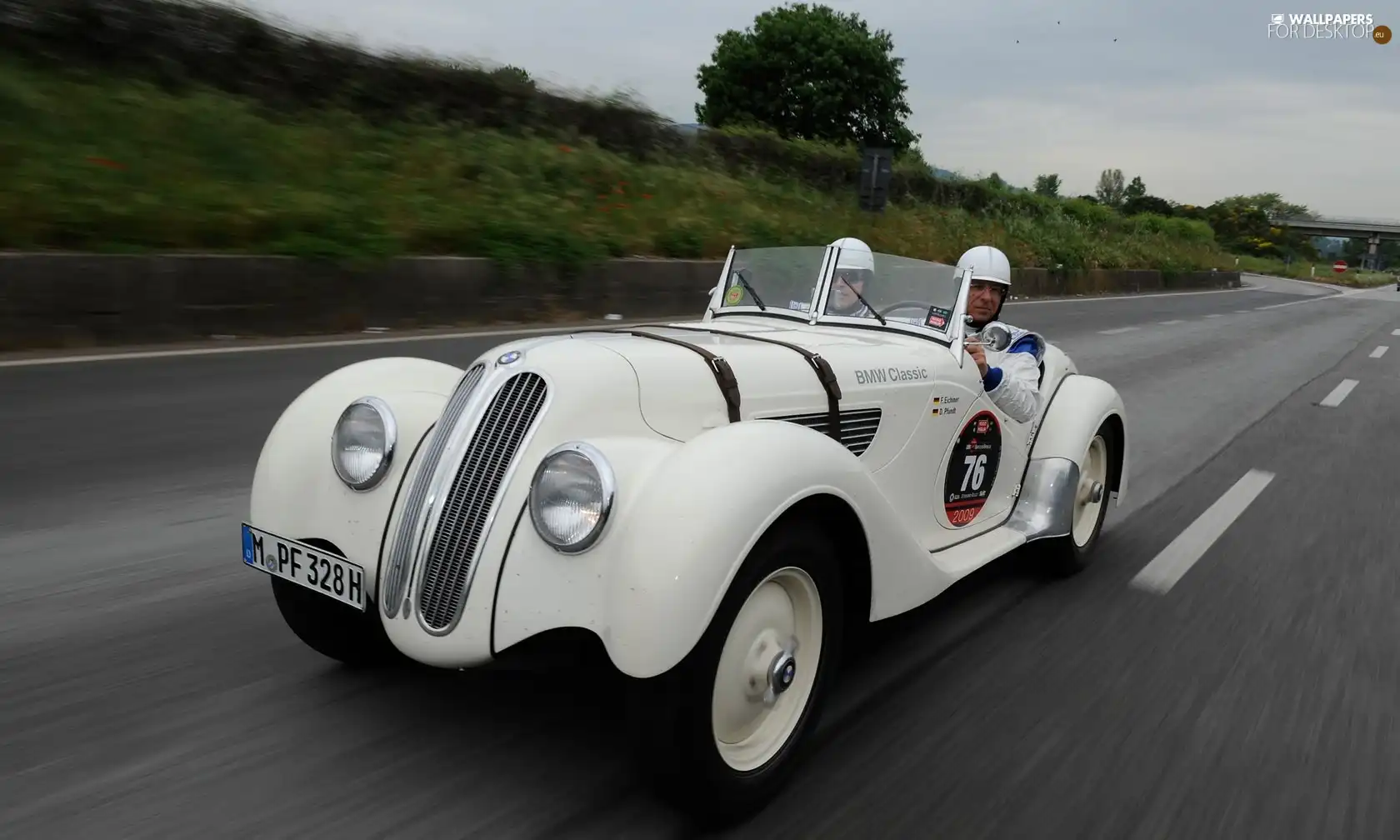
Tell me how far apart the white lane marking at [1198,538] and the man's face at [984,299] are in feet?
4.49

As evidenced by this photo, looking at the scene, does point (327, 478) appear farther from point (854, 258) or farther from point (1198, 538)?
point (1198, 538)

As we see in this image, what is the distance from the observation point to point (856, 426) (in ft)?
Result: 11.1

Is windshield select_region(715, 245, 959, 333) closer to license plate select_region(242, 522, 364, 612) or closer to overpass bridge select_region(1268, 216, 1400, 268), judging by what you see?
license plate select_region(242, 522, 364, 612)

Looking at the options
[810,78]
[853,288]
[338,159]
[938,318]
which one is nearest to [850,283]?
[853,288]

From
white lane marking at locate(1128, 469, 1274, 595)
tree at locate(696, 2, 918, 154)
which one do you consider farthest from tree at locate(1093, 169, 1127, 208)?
white lane marking at locate(1128, 469, 1274, 595)

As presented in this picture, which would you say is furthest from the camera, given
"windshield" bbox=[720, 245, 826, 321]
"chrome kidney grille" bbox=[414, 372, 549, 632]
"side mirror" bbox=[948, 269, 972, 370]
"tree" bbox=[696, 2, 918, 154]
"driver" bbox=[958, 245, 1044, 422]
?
"tree" bbox=[696, 2, 918, 154]

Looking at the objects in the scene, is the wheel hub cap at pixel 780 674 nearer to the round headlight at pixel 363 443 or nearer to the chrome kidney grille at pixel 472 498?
the chrome kidney grille at pixel 472 498

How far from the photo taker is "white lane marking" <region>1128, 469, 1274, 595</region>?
4.69 m

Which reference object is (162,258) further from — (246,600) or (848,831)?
(848,831)

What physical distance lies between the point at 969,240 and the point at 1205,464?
74.6ft

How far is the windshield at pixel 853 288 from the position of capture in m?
4.13

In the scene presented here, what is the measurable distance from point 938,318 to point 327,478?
7.84 feet

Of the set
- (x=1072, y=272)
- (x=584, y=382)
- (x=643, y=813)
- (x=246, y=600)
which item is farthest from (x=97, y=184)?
(x=1072, y=272)

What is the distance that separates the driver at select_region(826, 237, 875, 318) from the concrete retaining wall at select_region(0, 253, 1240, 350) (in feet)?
22.2
